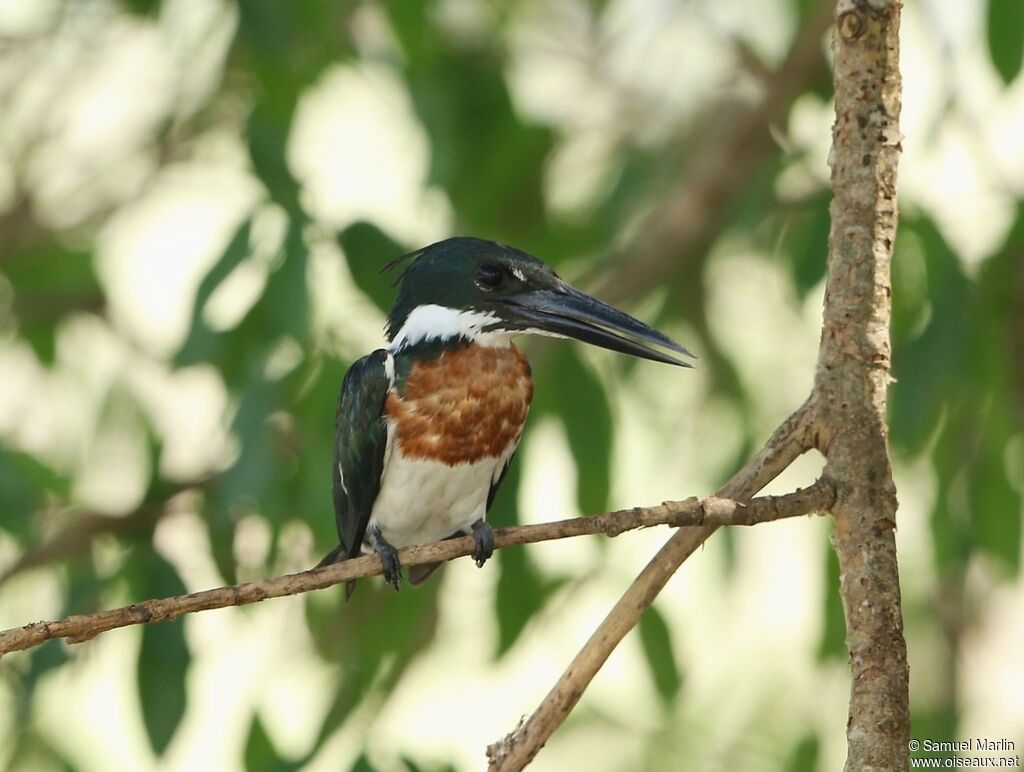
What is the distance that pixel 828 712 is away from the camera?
14.1 ft

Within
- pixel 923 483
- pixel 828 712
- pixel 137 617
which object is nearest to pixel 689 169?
pixel 923 483

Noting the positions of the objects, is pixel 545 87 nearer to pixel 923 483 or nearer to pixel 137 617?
pixel 923 483

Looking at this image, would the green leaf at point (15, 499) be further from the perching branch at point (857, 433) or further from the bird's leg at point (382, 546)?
the perching branch at point (857, 433)

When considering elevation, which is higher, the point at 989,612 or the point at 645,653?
the point at 989,612

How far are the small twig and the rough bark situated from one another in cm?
3

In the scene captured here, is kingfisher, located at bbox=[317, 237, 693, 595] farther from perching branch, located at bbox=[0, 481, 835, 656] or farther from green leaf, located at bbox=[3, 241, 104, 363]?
green leaf, located at bbox=[3, 241, 104, 363]

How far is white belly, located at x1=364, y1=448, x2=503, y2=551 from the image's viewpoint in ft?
10.3

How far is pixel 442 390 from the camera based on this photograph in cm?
311

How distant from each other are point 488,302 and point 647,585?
1120 millimetres

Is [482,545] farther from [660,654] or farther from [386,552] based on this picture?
[660,654]

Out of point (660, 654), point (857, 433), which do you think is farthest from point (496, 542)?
point (660, 654)

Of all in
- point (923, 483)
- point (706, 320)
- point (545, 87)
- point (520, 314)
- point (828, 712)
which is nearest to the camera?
point (520, 314)

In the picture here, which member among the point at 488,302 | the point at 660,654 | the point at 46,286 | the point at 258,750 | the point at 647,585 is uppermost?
the point at 46,286

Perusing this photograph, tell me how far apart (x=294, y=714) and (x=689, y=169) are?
8.55 feet
